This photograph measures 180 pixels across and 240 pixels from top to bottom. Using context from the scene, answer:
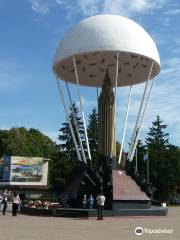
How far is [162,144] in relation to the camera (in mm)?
75062

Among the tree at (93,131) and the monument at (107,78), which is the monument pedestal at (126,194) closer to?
the monument at (107,78)

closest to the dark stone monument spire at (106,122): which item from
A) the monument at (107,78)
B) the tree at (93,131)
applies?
the monument at (107,78)

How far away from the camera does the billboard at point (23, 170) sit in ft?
218

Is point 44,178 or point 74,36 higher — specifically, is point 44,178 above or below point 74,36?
below

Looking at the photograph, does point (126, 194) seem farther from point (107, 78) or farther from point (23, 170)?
point (23, 170)

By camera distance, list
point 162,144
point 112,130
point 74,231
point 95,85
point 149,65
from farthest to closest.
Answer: point 162,144 → point 95,85 → point 149,65 → point 112,130 → point 74,231

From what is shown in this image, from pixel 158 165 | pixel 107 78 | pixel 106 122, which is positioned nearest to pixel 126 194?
pixel 106 122

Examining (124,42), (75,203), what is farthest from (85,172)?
(124,42)

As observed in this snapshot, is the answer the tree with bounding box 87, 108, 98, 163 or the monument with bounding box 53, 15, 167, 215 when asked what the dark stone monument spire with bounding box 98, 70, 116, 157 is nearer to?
the monument with bounding box 53, 15, 167, 215

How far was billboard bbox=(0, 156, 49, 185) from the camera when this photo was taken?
218 ft

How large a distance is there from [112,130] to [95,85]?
8575 millimetres

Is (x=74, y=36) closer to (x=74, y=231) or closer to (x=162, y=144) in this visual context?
(x=74, y=231)

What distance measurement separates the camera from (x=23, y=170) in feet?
224

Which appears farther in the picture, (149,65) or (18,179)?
(18,179)
